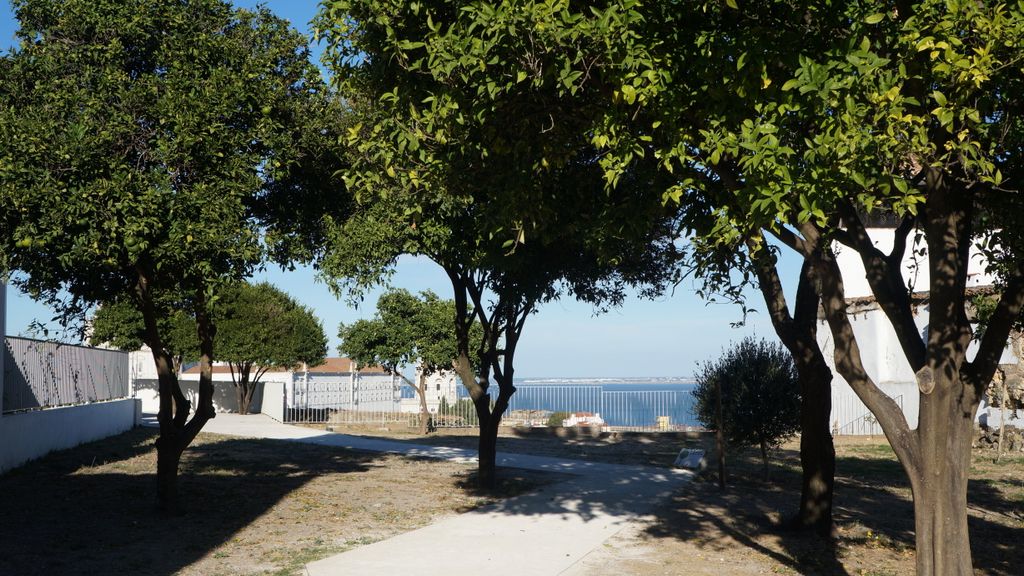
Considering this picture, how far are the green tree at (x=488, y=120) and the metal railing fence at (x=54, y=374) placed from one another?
810cm

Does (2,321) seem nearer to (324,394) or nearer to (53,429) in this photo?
(53,429)

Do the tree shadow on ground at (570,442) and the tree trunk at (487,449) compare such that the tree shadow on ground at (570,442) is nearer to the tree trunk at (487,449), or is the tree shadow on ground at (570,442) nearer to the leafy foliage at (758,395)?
the leafy foliage at (758,395)

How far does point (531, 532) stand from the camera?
10883 millimetres

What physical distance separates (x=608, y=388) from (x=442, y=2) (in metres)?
24.7

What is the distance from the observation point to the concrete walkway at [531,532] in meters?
8.95

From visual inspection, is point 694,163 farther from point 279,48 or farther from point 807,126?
point 279,48

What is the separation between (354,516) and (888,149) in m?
8.71

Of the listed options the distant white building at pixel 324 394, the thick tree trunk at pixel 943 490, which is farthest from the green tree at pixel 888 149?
the distant white building at pixel 324 394

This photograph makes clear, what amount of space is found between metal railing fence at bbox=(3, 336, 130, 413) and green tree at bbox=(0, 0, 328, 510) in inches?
200

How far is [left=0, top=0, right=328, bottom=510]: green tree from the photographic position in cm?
948

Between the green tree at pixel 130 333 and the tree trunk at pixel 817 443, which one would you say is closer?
the tree trunk at pixel 817 443

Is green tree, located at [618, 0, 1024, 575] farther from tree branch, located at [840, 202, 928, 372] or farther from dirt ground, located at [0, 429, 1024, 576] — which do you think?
dirt ground, located at [0, 429, 1024, 576]

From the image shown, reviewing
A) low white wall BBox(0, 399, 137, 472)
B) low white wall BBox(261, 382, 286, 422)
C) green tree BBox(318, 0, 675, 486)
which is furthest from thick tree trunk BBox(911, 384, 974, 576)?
low white wall BBox(261, 382, 286, 422)

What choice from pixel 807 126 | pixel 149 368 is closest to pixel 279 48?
pixel 807 126
